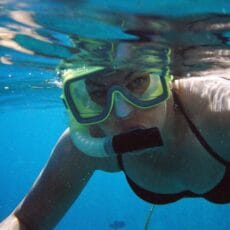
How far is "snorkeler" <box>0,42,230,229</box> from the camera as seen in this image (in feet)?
16.3

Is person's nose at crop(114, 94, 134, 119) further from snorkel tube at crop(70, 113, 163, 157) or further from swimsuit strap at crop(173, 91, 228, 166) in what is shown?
swimsuit strap at crop(173, 91, 228, 166)

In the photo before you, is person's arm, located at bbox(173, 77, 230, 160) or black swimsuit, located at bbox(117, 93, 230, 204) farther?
black swimsuit, located at bbox(117, 93, 230, 204)

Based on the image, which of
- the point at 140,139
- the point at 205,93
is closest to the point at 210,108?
the point at 205,93

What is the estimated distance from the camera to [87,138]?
5.10 meters

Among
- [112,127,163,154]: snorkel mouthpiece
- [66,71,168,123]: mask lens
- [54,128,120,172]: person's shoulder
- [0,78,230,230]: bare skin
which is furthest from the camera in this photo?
[54,128,120,172]: person's shoulder

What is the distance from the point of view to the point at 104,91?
545 centimetres

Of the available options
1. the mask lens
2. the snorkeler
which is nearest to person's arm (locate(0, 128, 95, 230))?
the snorkeler

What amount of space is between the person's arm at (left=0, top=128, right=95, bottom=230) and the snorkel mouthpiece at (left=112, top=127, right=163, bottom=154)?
1.27m

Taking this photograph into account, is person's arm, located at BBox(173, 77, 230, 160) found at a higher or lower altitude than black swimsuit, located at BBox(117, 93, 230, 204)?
higher

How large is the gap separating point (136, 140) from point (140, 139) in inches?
2.0

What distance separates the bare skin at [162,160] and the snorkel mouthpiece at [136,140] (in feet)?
1.04

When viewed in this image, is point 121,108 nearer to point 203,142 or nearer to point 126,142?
point 126,142

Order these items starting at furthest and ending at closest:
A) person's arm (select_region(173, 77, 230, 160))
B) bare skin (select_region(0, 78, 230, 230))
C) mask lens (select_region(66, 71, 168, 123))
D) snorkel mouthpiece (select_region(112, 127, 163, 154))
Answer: mask lens (select_region(66, 71, 168, 123))
bare skin (select_region(0, 78, 230, 230))
person's arm (select_region(173, 77, 230, 160))
snorkel mouthpiece (select_region(112, 127, 163, 154))

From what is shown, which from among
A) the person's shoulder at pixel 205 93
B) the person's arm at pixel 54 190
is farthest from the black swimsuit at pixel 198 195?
the person's arm at pixel 54 190
